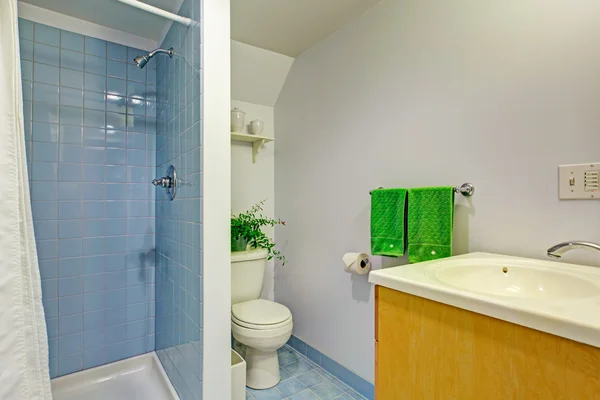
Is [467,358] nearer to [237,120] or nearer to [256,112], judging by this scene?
[237,120]

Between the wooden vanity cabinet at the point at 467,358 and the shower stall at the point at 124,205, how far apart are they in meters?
0.73

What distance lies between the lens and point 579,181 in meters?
1.04

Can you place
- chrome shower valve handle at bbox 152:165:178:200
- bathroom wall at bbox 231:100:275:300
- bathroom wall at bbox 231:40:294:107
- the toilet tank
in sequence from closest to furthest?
chrome shower valve handle at bbox 152:165:178:200 → the toilet tank → bathroom wall at bbox 231:40:294:107 → bathroom wall at bbox 231:100:275:300

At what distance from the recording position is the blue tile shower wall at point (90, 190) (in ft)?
5.78

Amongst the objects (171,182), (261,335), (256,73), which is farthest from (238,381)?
(256,73)

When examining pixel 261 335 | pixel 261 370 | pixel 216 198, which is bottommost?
pixel 261 370

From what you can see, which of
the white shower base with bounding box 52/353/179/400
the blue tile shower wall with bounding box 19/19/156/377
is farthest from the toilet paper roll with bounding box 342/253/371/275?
the blue tile shower wall with bounding box 19/19/156/377

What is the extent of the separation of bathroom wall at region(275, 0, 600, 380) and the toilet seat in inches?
13.0

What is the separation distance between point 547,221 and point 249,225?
163 cm

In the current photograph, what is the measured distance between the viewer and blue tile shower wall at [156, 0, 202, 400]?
1.34 m

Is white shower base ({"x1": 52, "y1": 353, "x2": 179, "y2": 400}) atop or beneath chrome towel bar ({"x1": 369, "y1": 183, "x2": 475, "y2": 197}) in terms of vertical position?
beneath

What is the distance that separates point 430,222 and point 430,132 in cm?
44

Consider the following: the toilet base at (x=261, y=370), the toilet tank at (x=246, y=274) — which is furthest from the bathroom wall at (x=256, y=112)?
the toilet base at (x=261, y=370)

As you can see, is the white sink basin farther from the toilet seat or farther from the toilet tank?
the toilet tank
